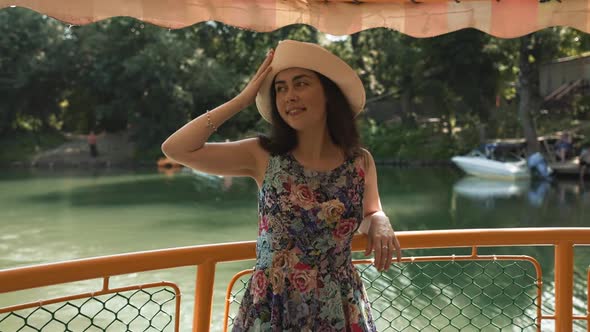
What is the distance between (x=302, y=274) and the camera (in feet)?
5.06

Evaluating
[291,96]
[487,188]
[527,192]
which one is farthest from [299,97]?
[487,188]

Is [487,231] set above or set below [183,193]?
above

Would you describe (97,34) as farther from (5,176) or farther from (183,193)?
(183,193)

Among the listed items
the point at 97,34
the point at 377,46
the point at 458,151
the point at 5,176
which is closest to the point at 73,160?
the point at 5,176

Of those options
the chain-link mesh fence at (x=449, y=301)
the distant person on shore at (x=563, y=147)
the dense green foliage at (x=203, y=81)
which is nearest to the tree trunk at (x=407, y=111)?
the dense green foliage at (x=203, y=81)

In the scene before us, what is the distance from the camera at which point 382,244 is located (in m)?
1.70

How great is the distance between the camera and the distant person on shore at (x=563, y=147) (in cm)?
1883

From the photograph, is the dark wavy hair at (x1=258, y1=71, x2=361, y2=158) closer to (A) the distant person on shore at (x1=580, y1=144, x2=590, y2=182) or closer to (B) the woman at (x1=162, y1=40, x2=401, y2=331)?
(B) the woman at (x1=162, y1=40, x2=401, y2=331)

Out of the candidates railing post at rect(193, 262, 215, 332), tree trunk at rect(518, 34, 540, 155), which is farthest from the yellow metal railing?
tree trunk at rect(518, 34, 540, 155)

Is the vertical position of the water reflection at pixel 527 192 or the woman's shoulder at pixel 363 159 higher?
the woman's shoulder at pixel 363 159

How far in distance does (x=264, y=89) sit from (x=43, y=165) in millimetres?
25655

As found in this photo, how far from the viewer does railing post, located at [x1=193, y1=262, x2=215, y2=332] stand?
1743 millimetres

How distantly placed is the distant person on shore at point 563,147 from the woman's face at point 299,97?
18944 mm

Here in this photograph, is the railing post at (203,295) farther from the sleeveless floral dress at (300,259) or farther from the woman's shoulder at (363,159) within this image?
the woman's shoulder at (363,159)
